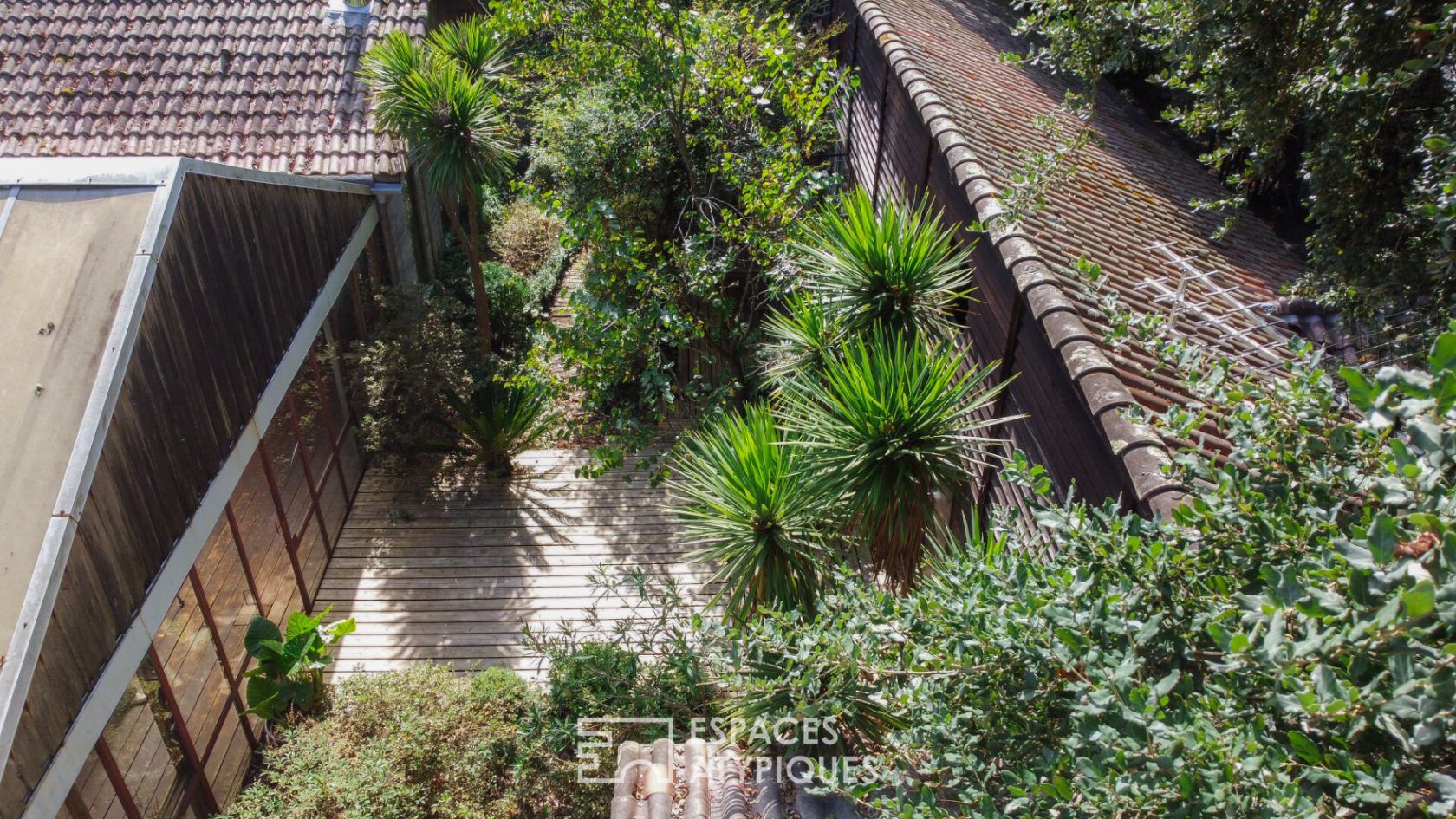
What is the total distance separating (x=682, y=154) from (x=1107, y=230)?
4.11 meters

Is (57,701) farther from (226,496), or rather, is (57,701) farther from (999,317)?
(999,317)

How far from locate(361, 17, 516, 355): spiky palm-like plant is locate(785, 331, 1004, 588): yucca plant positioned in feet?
19.9

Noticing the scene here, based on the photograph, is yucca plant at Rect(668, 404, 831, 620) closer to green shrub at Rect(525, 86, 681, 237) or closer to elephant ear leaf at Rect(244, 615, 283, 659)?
elephant ear leaf at Rect(244, 615, 283, 659)

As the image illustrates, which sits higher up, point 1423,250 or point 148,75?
point 148,75

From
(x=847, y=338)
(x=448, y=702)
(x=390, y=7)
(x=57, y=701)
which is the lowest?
(x=57, y=701)

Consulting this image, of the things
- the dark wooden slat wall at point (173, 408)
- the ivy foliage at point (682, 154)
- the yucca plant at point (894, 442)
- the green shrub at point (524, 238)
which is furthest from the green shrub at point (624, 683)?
the green shrub at point (524, 238)

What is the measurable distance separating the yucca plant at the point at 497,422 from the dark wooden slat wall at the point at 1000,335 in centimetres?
415

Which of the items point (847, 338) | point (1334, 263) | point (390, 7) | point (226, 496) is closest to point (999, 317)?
point (847, 338)

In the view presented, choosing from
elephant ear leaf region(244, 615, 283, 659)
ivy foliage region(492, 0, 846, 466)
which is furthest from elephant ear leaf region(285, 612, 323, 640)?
ivy foliage region(492, 0, 846, 466)

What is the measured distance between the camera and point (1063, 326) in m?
4.47

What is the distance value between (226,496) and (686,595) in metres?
3.68

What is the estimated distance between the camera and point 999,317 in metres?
5.59

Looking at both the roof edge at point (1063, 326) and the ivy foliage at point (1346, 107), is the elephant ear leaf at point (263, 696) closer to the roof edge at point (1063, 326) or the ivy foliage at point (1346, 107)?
the roof edge at point (1063, 326)

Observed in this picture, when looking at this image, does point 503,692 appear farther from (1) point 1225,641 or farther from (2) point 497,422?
(1) point 1225,641
